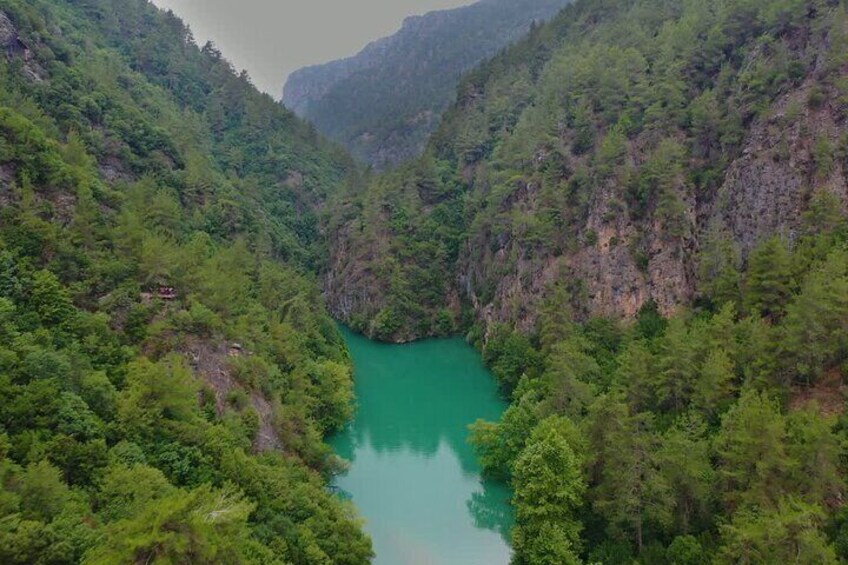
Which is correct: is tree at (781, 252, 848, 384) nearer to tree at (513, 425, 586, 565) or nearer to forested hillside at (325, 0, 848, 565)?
forested hillside at (325, 0, 848, 565)

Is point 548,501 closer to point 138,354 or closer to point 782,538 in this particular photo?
point 782,538

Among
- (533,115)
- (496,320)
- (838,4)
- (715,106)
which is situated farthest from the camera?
(533,115)

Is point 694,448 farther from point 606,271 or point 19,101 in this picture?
point 19,101

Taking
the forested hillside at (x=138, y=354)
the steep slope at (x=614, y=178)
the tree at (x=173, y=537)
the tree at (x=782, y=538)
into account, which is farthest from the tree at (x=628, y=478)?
the steep slope at (x=614, y=178)

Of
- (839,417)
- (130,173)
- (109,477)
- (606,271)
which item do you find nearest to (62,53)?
→ (130,173)

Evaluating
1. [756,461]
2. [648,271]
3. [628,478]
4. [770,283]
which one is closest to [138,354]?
[628,478]

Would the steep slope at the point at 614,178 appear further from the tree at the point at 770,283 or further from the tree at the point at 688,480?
the tree at the point at 688,480
